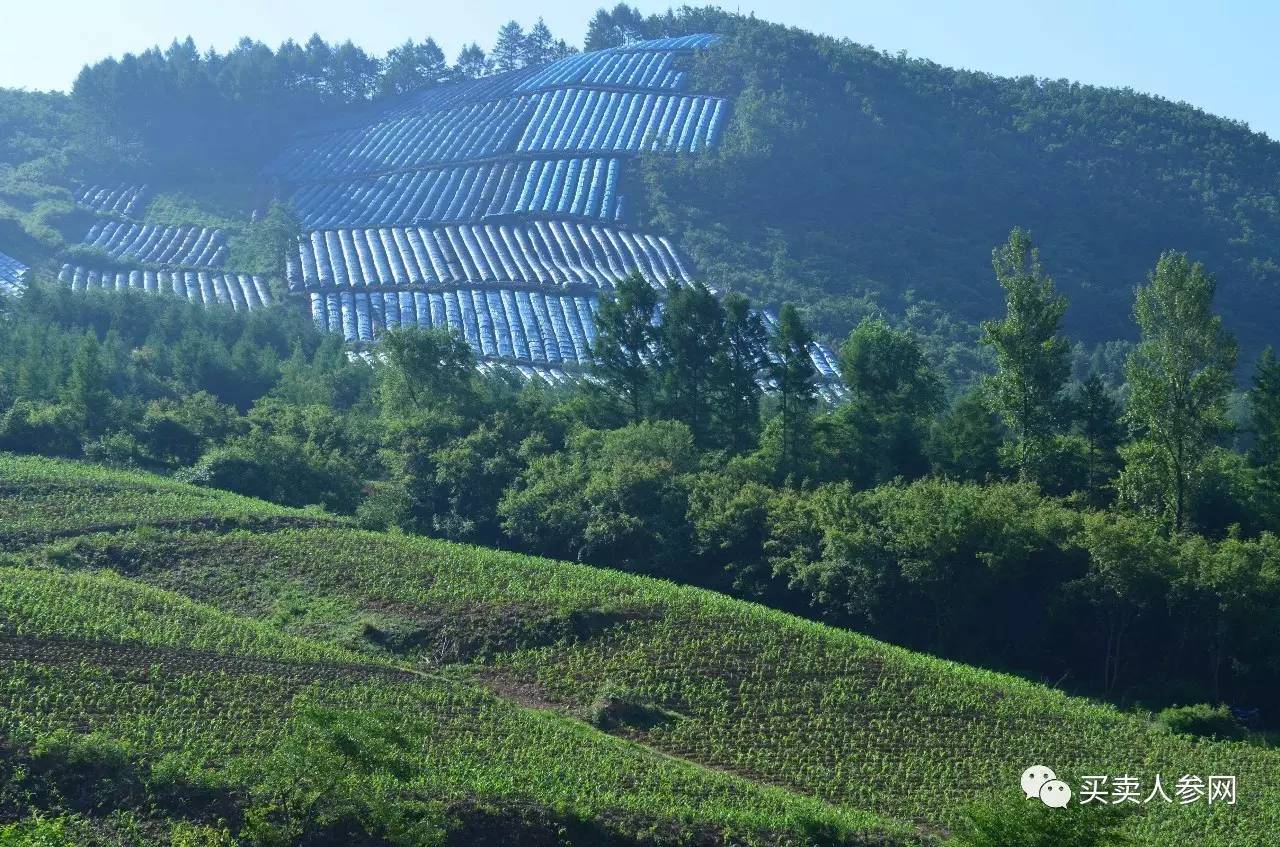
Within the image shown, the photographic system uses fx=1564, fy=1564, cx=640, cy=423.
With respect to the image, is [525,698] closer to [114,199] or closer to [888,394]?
[888,394]

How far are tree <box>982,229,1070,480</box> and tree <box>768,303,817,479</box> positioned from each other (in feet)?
22.5

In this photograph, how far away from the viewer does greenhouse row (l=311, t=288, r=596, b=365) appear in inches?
3214

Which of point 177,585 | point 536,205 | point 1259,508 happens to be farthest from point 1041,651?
point 536,205

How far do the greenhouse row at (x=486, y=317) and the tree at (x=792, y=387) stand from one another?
27009mm

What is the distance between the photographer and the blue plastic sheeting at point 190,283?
303ft

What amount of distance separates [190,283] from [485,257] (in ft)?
60.1

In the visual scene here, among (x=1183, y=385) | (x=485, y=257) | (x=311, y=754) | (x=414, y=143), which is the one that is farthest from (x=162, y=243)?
(x=311, y=754)

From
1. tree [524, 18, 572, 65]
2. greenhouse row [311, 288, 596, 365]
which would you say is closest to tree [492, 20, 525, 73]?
tree [524, 18, 572, 65]

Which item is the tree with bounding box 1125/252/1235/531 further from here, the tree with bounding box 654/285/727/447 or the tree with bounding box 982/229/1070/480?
the tree with bounding box 654/285/727/447

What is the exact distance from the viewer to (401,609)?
41.0 meters

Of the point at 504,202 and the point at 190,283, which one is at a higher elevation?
the point at 504,202

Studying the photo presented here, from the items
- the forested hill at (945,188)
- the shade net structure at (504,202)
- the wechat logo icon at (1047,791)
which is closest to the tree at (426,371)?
the shade net structure at (504,202)

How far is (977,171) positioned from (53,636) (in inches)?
3301

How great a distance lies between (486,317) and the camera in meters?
85.5
